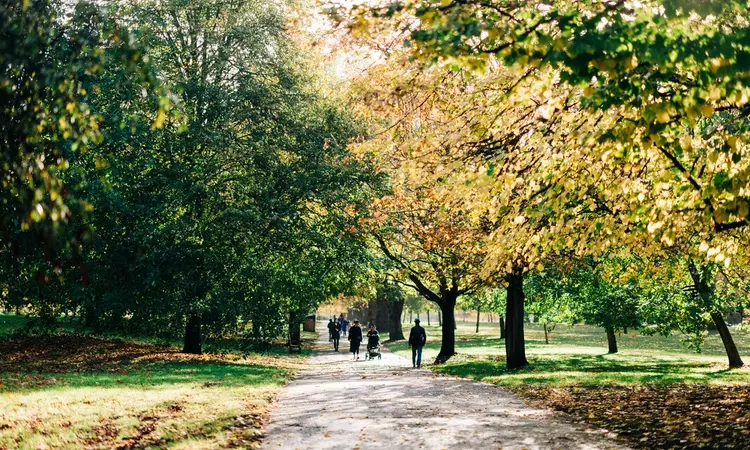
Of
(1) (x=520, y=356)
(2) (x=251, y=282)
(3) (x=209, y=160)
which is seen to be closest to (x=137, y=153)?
(3) (x=209, y=160)

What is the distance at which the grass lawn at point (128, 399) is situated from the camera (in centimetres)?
863

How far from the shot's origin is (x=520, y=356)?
20.9m

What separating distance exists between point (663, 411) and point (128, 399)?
9702 mm

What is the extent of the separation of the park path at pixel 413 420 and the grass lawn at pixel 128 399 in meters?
0.66

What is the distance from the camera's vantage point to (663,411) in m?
11.6

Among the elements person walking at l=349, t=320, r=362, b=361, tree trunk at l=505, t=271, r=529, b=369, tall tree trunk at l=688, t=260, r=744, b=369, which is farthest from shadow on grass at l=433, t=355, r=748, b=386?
person walking at l=349, t=320, r=362, b=361

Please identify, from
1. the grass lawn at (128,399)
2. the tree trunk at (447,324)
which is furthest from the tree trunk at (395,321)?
the grass lawn at (128,399)

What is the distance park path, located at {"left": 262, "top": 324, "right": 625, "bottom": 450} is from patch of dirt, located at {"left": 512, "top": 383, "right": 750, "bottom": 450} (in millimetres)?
624

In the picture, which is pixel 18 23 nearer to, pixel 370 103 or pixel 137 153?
pixel 370 103

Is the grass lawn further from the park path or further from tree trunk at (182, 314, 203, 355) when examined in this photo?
tree trunk at (182, 314, 203, 355)

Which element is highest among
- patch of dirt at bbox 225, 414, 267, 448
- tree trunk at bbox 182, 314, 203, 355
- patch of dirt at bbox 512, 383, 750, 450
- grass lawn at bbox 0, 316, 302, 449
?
tree trunk at bbox 182, 314, 203, 355

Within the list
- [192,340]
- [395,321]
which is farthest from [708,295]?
[395,321]

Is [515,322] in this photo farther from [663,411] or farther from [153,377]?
[153,377]

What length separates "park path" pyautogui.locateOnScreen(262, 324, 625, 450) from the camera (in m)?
8.66
